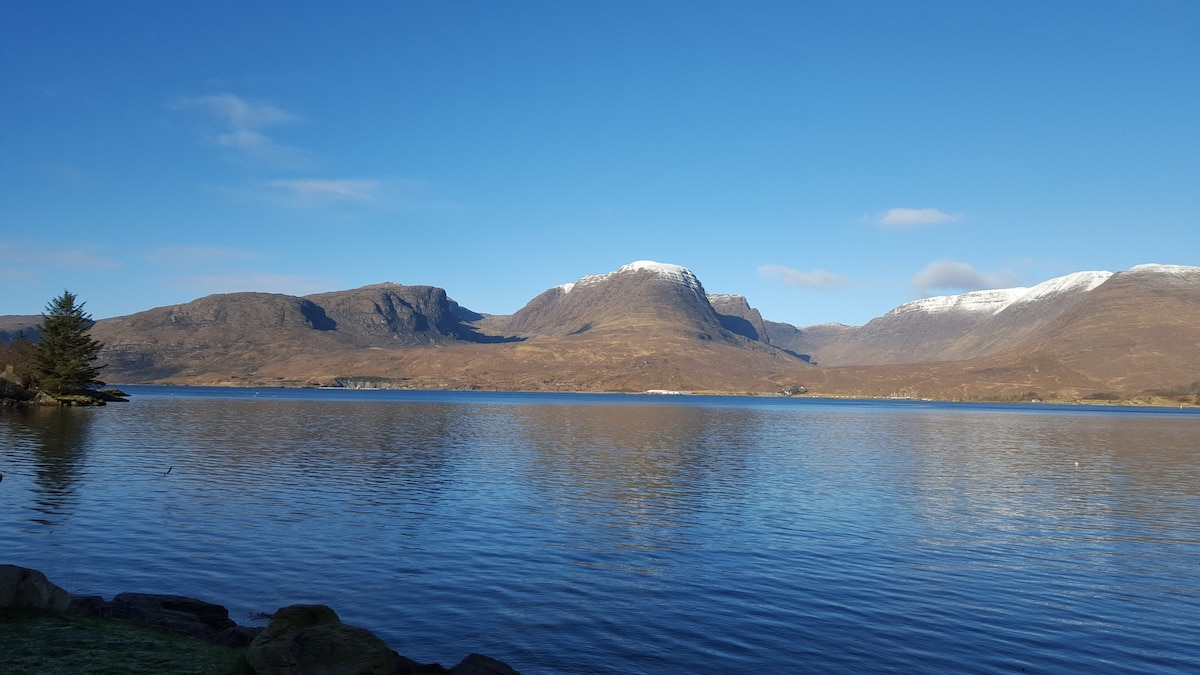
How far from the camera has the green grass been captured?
50.3 feet

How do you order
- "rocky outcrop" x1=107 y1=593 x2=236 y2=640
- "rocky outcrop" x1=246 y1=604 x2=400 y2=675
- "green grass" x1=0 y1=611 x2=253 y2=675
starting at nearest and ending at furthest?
"green grass" x1=0 y1=611 x2=253 y2=675
"rocky outcrop" x1=246 y1=604 x2=400 y2=675
"rocky outcrop" x1=107 y1=593 x2=236 y2=640

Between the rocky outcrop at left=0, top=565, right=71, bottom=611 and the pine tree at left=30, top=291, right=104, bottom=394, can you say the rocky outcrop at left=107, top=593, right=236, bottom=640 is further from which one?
the pine tree at left=30, top=291, right=104, bottom=394

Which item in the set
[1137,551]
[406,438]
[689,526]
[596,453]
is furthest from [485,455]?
[1137,551]

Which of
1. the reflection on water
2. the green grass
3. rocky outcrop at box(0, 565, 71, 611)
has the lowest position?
the reflection on water

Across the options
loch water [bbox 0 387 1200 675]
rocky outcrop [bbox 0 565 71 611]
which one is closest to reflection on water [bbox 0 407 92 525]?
loch water [bbox 0 387 1200 675]

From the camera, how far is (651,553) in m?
33.7

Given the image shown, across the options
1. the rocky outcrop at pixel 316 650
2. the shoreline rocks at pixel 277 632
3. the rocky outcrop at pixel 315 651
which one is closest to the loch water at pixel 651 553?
the shoreline rocks at pixel 277 632

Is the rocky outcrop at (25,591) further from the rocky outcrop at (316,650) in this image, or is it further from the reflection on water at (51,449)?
the reflection on water at (51,449)

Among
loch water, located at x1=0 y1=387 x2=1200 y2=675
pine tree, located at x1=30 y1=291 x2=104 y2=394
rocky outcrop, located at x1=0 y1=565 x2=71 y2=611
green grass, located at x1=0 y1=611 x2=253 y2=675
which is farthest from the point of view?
pine tree, located at x1=30 y1=291 x2=104 y2=394

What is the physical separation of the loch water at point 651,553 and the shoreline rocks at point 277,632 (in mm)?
2689

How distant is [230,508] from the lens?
41375mm

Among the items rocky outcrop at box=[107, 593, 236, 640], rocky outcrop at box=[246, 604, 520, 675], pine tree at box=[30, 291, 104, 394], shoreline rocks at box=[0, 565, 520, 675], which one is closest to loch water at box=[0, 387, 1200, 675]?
rocky outcrop at box=[107, 593, 236, 640]

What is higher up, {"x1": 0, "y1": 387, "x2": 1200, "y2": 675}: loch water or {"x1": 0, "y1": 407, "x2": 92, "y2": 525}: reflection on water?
{"x1": 0, "y1": 407, "x2": 92, "y2": 525}: reflection on water

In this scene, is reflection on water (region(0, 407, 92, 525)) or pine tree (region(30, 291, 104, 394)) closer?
reflection on water (region(0, 407, 92, 525))
